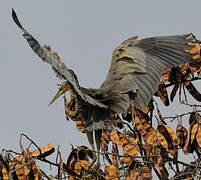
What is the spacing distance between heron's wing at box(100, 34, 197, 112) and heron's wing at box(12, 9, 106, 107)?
341 millimetres

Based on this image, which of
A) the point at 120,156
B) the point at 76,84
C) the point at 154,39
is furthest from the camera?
the point at 154,39

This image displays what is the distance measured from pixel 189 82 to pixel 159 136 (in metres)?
1.09

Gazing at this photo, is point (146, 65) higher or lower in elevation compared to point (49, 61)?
lower

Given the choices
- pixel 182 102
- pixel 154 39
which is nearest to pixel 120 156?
pixel 182 102

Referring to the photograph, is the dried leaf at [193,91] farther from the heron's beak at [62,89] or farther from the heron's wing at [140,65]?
the heron's beak at [62,89]

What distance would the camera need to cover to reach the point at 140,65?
497 centimetres

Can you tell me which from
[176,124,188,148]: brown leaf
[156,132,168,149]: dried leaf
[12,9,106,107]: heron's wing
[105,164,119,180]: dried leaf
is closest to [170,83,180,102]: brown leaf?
[12,9,106,107]: heron's wing

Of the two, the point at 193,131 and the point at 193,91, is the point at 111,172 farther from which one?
the point at 193,91

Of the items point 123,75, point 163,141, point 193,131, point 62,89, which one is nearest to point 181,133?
point 193,131

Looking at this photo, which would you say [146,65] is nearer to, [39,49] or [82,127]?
[82,127]

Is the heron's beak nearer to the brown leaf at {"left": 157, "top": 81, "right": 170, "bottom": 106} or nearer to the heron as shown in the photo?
the heron

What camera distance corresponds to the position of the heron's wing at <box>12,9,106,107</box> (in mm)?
3896

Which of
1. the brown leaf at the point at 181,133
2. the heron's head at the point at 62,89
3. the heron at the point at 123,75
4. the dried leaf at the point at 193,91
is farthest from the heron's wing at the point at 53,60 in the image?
the brown leaf at the point at 181,133

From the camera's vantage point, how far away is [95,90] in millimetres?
4668
